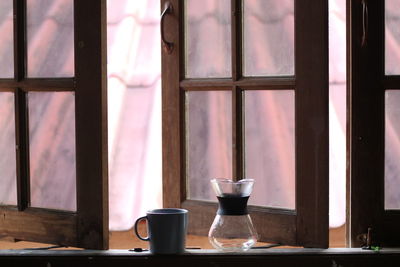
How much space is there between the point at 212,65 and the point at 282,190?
1.39ft

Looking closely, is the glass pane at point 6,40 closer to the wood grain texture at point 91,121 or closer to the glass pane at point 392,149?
the wood grain texture at point 91,121

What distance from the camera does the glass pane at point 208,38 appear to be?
6.36ft

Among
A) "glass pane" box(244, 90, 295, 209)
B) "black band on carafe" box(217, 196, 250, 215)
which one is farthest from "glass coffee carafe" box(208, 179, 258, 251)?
"glass pane" box(244, 90, 295, 209)

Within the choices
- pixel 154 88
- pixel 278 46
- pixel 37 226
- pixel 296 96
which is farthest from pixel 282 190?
pixel 154 88

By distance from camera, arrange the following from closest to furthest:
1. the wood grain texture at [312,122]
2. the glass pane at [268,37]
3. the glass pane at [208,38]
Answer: the wood grain texture at [312,122]
the glass pane at [268,37]
the glass pane at [208,38]

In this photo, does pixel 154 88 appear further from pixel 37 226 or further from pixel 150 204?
pixel 37 226

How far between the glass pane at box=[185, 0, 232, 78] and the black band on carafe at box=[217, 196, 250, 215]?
1.27ft

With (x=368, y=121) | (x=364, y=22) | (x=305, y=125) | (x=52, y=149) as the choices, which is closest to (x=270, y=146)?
(x=305, y=125)

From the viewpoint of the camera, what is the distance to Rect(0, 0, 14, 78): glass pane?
1893 mm

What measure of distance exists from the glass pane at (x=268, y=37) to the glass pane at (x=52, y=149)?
0.52 m

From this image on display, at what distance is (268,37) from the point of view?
73.3 inches

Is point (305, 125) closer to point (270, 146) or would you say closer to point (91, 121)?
point (270, 146)

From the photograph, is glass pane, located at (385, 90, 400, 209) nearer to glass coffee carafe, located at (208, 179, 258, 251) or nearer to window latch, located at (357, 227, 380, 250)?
window latch, located at (357, 227, 380, 250)

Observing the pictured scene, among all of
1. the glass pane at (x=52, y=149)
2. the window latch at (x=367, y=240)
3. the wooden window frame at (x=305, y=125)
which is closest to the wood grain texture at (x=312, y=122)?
the wooden window frame at (x=305, y=125)
